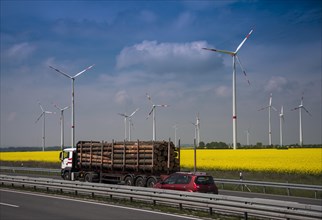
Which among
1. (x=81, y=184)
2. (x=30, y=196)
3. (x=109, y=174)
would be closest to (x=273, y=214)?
(x=81, y=184)

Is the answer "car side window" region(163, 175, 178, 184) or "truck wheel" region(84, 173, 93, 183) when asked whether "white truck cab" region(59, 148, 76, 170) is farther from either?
"car side window" region(163, 175, 178, 184)

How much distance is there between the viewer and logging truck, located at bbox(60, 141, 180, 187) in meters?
24.5

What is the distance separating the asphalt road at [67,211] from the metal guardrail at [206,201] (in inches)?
40.0

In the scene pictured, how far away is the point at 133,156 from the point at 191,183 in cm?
918

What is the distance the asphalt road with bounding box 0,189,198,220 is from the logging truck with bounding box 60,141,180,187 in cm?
707

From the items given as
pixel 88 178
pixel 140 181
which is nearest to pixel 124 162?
pixel 140 181

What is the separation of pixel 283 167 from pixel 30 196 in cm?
1810

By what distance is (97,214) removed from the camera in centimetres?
1354

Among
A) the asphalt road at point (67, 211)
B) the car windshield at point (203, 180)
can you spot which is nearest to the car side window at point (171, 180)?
the car windshield at point (203, 180)

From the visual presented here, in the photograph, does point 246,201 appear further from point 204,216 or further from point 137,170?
point 137,170

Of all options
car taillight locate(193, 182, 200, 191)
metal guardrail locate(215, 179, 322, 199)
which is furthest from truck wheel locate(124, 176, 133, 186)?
car taillight locate(193, 182, 200, 191)

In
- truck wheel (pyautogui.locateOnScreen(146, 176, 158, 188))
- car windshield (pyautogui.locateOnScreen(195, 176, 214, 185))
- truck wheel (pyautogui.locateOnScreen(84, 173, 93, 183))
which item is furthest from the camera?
truck wheel (pyautogui.locateOnScreen(84, 173, 93, 183))

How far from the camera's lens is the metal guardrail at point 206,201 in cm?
1106

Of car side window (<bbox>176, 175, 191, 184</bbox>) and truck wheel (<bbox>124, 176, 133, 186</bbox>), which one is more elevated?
car side window (<bbox>176, 175, 191, 184</bbox>)
